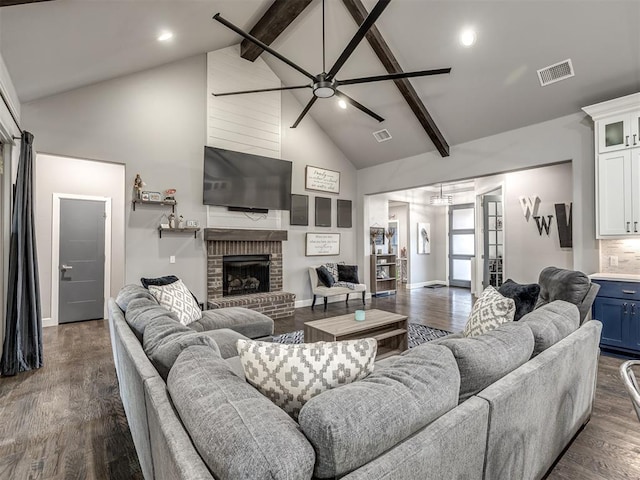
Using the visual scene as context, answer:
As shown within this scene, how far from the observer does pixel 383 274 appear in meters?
7.85

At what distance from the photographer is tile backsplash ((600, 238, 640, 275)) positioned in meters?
3.90

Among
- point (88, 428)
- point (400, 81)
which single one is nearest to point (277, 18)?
point (400, 81)

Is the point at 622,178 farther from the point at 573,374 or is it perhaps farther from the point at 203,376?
the point at 203,376

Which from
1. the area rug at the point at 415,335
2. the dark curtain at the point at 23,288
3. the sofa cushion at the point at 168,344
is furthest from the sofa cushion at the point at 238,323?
the dark curtain at the point at 23,288

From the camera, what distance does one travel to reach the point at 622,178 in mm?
3721

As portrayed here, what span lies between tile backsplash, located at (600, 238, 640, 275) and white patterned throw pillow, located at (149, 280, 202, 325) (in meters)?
5.03

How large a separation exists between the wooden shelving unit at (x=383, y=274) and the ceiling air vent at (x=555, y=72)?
449cm

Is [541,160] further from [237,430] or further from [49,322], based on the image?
[49,322]

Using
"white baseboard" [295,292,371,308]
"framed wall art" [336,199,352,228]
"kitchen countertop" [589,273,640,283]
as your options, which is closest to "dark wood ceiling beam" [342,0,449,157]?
"framed wall art" [336,199,352,228]

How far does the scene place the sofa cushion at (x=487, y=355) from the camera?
131 centimetres

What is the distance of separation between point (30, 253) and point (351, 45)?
3775 mm

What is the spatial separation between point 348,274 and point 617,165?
435 centimetres

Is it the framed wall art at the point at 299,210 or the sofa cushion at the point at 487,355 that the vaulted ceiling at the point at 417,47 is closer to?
the framed wall art at the point at 299,210

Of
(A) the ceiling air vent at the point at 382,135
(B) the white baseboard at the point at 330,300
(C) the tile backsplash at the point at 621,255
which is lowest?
(B) the white baseboard at the point at 330,300
